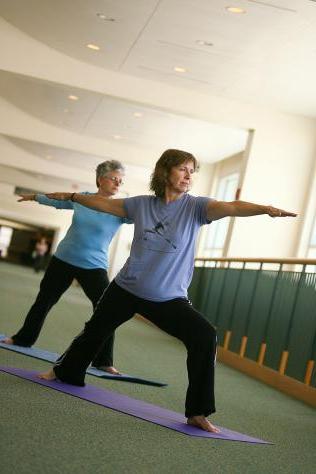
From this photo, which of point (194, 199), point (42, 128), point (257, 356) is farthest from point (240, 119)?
point (194, 199)

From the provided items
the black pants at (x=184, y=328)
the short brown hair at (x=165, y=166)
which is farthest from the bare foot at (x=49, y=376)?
the short brown hair at (x=165, y=166)

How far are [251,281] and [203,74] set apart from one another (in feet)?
11.2

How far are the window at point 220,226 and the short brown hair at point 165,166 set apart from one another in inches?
547

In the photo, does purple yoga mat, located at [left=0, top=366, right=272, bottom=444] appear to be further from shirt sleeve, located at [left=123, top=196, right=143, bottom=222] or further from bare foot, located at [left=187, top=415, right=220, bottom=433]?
shirt sleeve, located at [left=123, top=196, right=143, bottom=222]

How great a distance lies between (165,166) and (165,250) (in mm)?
513

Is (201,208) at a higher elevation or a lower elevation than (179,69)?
lower

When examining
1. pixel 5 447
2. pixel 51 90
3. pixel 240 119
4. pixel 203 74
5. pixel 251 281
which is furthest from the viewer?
pixel 51 90

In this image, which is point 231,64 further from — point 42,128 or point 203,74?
point 42,128

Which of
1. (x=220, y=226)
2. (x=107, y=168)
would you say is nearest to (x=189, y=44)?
(x=107, y=168)

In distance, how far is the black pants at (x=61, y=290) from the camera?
5.97 metres

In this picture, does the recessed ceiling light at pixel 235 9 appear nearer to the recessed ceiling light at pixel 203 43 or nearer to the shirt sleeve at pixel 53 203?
the recessed ceiling light at pixel 203 43

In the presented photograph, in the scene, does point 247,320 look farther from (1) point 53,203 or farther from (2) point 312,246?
(1) point 53,203

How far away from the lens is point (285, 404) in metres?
7.07

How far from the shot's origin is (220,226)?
747 inches
